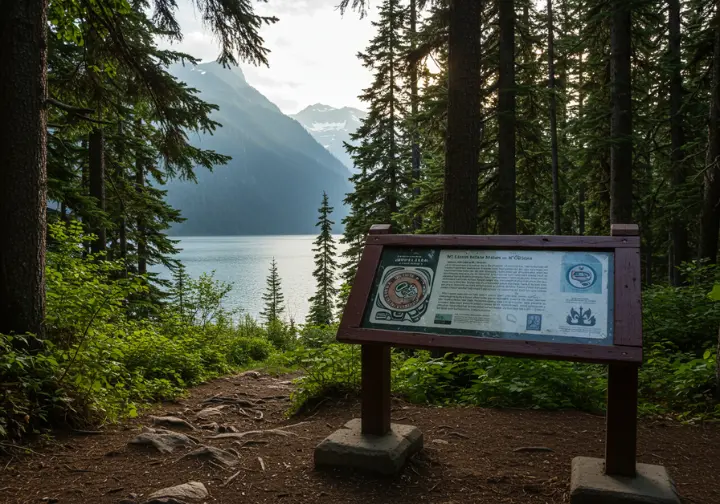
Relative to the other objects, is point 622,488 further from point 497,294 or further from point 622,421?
point 497,294

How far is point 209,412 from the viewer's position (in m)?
5.71

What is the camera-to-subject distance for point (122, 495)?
321 cm

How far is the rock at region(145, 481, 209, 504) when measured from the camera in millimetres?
3076

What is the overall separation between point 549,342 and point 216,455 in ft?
8.82

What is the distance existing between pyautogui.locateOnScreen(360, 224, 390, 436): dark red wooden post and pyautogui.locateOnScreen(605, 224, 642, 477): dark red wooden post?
4.93ft

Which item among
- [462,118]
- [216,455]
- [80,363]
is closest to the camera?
[216,455]

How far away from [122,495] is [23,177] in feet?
10.5

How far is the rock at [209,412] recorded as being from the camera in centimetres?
553

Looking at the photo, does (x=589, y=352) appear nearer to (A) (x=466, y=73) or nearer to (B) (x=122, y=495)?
(B) (x=122, y=495)

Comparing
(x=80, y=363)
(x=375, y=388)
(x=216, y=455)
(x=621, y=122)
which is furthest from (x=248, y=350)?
(x=621, y=122)

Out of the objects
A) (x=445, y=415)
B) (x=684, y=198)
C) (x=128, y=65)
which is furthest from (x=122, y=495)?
(x=684, y=198)

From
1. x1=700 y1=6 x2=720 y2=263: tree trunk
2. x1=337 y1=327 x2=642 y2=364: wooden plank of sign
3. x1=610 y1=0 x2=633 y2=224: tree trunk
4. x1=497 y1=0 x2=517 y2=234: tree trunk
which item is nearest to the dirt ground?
x1=337 y1=327 x2=642 y2=364: wooden plank of sign

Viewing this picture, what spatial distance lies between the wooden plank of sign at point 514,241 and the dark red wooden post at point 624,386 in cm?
5

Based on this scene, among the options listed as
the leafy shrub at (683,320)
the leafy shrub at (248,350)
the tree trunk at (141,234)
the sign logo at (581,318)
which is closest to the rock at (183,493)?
the sign logo at (581,318)
